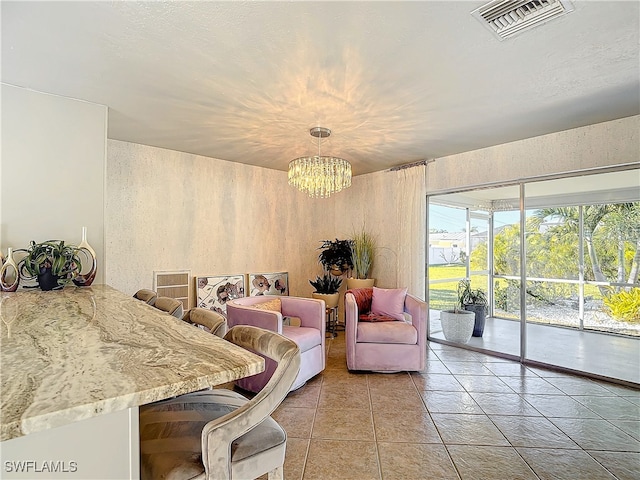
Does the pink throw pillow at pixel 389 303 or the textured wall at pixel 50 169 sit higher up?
the textured wall at pixel 50 169

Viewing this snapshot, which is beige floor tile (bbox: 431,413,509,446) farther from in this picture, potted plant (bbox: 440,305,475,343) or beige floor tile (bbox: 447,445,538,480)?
potted plant (bbox: 440,305,475,343)

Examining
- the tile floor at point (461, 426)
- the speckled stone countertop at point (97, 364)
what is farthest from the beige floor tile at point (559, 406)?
the speckled stone countertop at point (97, 364)

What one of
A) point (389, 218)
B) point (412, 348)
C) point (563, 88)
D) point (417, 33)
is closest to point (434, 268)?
point (389, 218)

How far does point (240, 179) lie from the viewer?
16.4 ft

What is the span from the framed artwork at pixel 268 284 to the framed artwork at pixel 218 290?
146mm

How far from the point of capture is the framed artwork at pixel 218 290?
14.8ft

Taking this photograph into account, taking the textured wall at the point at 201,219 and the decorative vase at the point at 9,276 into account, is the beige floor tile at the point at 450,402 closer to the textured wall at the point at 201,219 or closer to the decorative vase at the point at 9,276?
the textured wall at the point at 201,219

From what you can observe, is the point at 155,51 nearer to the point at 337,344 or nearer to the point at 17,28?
the point at 17,28

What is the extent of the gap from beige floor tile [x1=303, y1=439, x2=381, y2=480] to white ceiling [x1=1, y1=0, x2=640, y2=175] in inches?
101

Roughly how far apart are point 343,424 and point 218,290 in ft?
9.07

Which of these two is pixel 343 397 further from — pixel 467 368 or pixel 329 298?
pixel 329 298

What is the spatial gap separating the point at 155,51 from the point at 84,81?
82cm

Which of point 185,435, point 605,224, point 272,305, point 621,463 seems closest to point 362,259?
point 272,305

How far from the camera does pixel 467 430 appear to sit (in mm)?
2441
